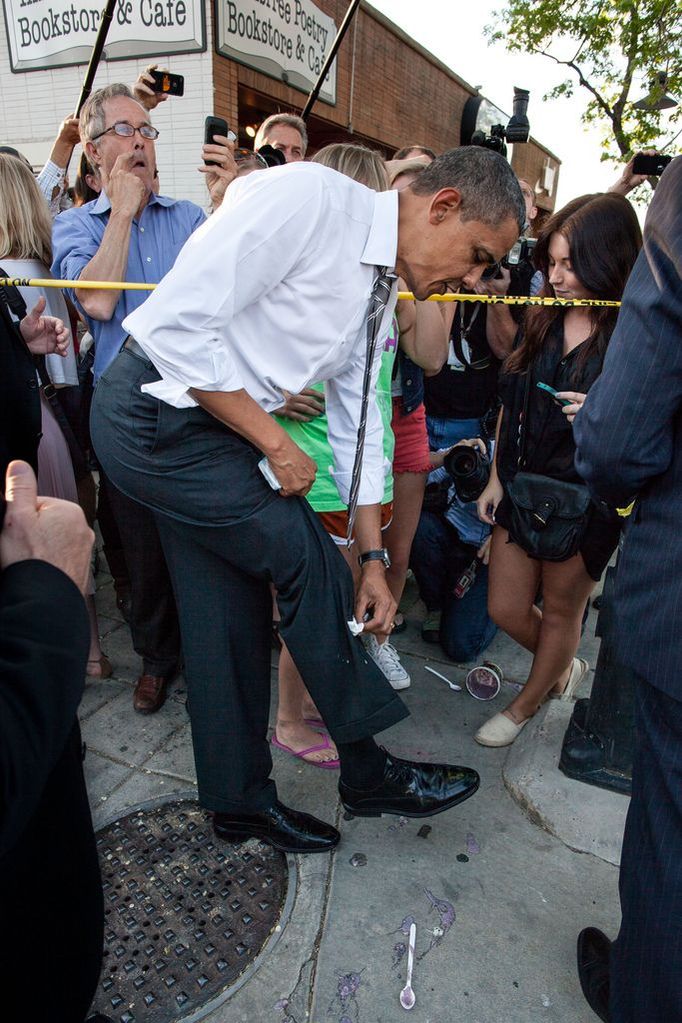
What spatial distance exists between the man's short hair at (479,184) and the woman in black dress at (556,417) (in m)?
0.61

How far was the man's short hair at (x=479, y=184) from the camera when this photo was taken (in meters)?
1.61

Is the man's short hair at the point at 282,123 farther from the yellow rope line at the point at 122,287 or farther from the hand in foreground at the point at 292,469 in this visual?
the hand in foreground at the point at 292,469

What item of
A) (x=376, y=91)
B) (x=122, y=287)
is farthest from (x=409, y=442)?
(x=376, y=91)

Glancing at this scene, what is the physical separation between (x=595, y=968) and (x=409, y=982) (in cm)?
47

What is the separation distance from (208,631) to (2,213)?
1.85m

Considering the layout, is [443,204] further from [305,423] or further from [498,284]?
[498,284]

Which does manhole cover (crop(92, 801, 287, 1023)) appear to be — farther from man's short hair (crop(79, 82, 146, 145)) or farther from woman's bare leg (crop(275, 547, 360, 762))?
man's short hair (crop(79, 82, 146, 145))

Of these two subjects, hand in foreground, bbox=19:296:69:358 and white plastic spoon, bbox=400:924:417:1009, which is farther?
hand in foreground, bbox=19:296:69:358

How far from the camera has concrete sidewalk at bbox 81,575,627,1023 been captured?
1645 millimetres

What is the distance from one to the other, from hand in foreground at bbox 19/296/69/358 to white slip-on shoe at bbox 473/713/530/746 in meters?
2.16

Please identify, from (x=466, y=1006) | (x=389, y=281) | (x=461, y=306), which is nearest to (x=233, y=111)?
(x=461, y=306)

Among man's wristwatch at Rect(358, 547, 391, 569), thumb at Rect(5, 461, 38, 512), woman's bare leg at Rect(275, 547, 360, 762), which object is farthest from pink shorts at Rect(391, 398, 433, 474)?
thumb at Rect(5, 461, 38, 512)

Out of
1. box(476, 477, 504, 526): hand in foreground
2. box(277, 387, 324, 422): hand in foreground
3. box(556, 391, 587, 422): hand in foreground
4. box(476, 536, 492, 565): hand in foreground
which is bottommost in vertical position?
box(476, 536, 492, 565): hand in foreground

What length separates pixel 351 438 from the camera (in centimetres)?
198
